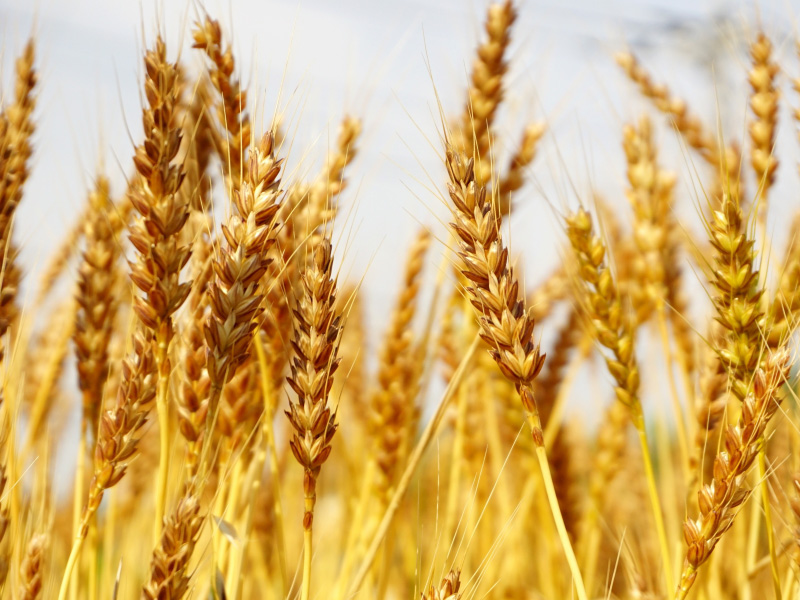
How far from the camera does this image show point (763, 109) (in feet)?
4.43

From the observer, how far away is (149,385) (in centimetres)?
87

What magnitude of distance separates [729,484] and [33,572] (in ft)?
2.87

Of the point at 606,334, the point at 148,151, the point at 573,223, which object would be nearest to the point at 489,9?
the point at 573,223

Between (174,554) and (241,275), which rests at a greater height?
(241,275)

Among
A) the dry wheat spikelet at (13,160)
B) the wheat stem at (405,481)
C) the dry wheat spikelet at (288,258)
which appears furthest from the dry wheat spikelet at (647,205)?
the dry wheat spikelet at (13,160)

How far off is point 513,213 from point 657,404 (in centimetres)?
70

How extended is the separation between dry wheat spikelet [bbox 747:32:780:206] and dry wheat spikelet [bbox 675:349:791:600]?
27.2 inches

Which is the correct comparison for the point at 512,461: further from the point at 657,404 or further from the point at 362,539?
the point at 362,539

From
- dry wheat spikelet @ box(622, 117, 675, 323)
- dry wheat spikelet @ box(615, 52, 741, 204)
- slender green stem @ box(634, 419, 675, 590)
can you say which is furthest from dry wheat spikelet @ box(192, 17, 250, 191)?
dry wheat spikelet @ box(615, 52, 741, 204)

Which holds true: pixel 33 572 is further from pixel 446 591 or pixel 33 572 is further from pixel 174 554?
pixel 446 591

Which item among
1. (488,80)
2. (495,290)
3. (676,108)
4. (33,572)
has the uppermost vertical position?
(676,108)

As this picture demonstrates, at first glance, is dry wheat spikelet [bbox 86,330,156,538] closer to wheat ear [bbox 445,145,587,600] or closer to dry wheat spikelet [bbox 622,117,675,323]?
wheat ear [bbox 445,145,587,600]

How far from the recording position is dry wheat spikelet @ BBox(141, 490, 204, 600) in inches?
29.5

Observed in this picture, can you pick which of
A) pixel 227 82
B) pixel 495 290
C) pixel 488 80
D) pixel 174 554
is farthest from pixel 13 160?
pixel 488 80
